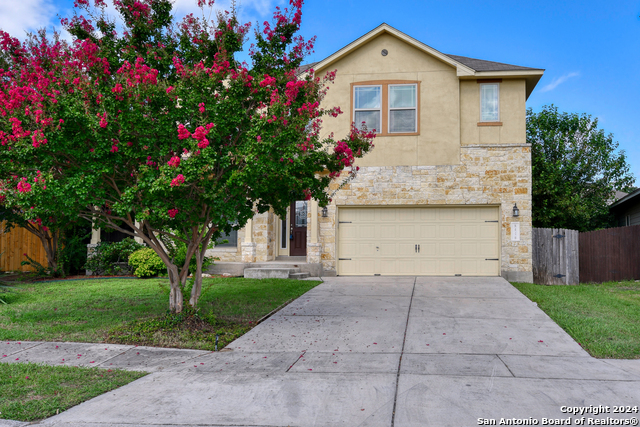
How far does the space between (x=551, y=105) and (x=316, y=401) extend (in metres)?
22.2

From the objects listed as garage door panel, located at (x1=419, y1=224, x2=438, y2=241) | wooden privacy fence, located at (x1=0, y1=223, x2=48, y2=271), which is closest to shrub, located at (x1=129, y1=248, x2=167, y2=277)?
wooden privacy fence, located at (x1=0, y1=223, x2=48, y2=271)

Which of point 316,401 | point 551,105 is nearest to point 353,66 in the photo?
point 316,401

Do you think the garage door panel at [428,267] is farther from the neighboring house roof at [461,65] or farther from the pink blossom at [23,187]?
the pink blossom at [23,187]

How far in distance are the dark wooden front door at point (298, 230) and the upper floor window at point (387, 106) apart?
3.26 m

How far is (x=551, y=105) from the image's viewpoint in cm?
2239

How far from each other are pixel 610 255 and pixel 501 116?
535 cm

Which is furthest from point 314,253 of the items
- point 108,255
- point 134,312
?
point 108,255

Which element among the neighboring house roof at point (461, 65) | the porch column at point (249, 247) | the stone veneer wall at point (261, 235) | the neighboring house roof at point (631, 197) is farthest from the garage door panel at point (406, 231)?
the neighboring house roof at point (631, 197)

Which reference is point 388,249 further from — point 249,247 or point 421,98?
point 421,98

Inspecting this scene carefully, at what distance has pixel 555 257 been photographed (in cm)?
1361

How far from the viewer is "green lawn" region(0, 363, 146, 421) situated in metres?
4.07

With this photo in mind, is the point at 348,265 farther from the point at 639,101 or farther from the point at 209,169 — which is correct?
the point at 639,101

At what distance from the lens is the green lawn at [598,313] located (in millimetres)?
6215

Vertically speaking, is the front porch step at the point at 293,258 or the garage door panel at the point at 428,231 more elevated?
the garage door panel at the point at 428,231
